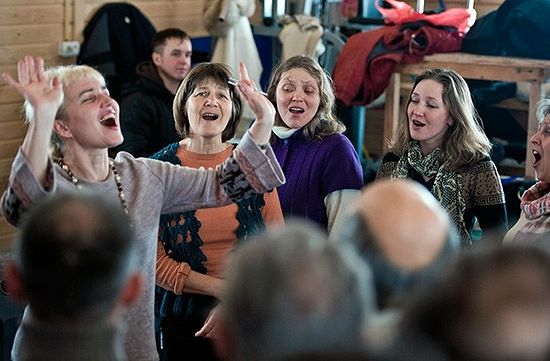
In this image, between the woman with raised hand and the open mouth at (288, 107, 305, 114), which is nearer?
the woman with raised hand

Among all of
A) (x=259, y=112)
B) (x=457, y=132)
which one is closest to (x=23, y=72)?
(x=259, y=112)

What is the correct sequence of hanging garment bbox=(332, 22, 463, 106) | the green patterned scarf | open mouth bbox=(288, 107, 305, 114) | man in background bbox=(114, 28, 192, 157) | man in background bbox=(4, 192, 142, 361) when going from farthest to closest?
hanging garment bbox=(332, 22, 463, 106), man in background bbox=(114, 28, 192, 157), open mouth bbox=(288, 107, 305, 114), the green patterned scarf, man in background bbox=(4, 192, 142, 361)

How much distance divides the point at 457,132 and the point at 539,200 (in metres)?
0.47

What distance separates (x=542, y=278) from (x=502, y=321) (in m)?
0.09

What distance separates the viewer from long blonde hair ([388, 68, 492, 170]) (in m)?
2.93

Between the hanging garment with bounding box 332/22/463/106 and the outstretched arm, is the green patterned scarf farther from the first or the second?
the hanging garment with bounding box 332/22/463/106

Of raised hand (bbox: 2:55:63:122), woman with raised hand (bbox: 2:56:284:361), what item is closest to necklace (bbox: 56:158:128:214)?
woman with raised hand (bbox: 2:56:284:361)

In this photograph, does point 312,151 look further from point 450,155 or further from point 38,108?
point 38,108

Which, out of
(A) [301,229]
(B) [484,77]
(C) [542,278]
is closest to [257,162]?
(A) [301,229]

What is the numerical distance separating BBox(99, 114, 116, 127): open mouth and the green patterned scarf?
1.08 meters

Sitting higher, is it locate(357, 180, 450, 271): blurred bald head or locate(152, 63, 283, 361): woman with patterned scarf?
locate(357, 180, 450, 271): blurred bald head

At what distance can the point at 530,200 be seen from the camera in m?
2.71

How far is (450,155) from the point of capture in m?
2.95

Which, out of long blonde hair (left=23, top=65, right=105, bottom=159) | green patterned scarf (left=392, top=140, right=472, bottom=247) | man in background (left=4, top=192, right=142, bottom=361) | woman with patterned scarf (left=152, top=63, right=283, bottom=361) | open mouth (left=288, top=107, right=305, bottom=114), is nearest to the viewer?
man in background (left=4, top=192, right=142, bottom=361)
